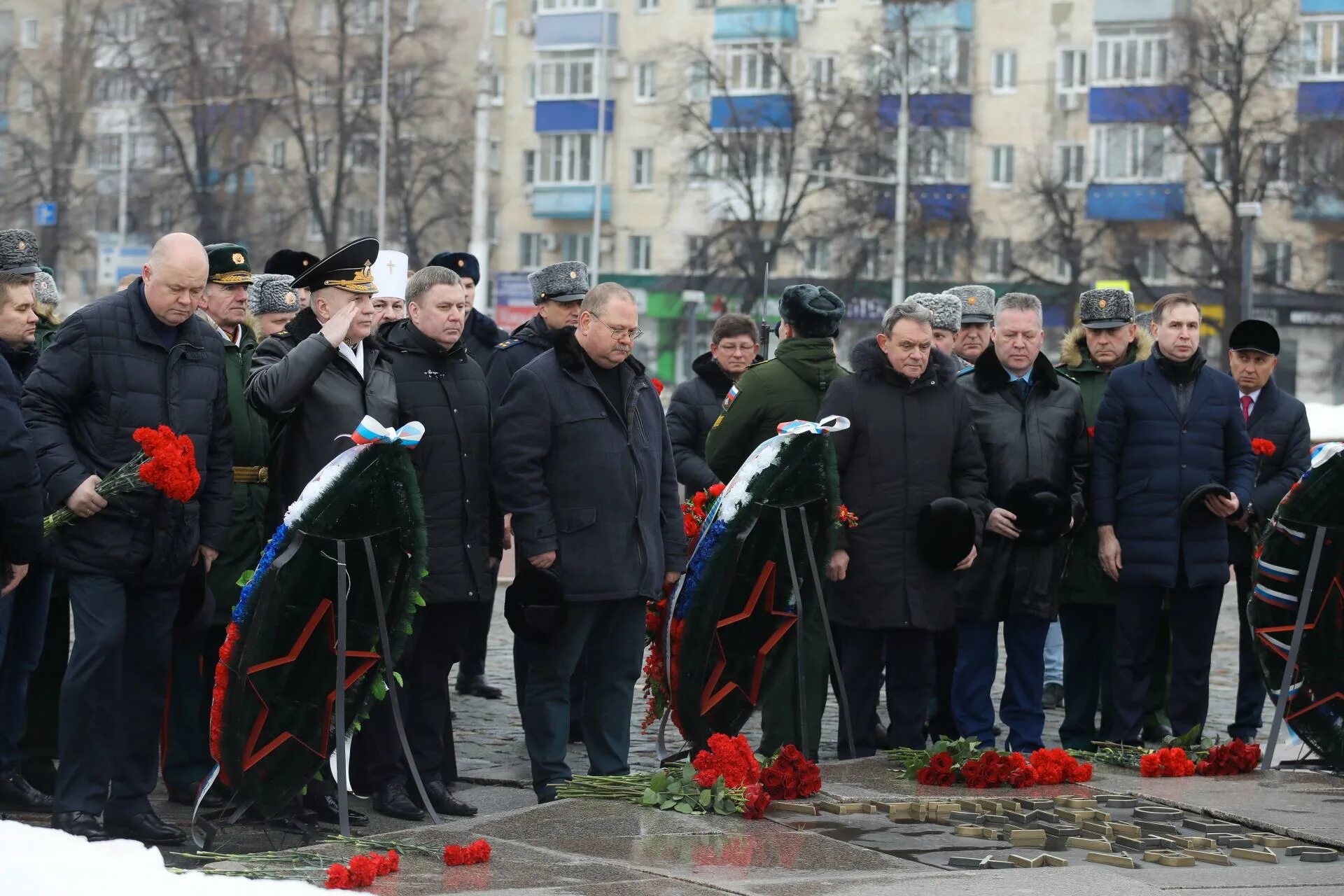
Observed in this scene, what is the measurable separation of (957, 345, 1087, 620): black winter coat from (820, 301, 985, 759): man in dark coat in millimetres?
242

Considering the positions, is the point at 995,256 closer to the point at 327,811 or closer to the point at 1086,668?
the point at 1086,668

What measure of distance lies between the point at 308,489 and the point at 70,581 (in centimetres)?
101

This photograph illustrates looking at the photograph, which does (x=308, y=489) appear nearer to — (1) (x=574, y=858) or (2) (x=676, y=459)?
(1) (x=574, y=858)

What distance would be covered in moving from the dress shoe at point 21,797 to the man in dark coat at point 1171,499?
4.83 m

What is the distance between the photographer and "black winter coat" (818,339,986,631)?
9.58 metres

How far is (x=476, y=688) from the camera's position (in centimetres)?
1222

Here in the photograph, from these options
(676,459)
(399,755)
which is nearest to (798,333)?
(676,459)

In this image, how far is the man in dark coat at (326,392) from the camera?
7.98 meters

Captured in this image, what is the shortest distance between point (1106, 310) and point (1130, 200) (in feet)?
151

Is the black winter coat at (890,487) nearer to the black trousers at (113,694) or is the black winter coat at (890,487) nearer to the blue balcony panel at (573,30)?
the black trousers at (113,694)

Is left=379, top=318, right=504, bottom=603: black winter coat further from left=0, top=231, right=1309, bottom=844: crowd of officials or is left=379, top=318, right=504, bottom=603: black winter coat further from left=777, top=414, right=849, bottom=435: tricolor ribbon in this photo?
left=777, top=414, right=849, bottom=435: tricolor ribbon

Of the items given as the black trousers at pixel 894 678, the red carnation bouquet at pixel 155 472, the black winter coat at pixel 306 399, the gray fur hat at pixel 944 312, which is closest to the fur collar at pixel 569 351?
the black winter coat at pixel 306 399

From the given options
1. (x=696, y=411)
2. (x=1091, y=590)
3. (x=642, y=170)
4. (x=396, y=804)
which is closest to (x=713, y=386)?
(x=696, y=411)

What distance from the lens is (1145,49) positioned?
57906 mm
